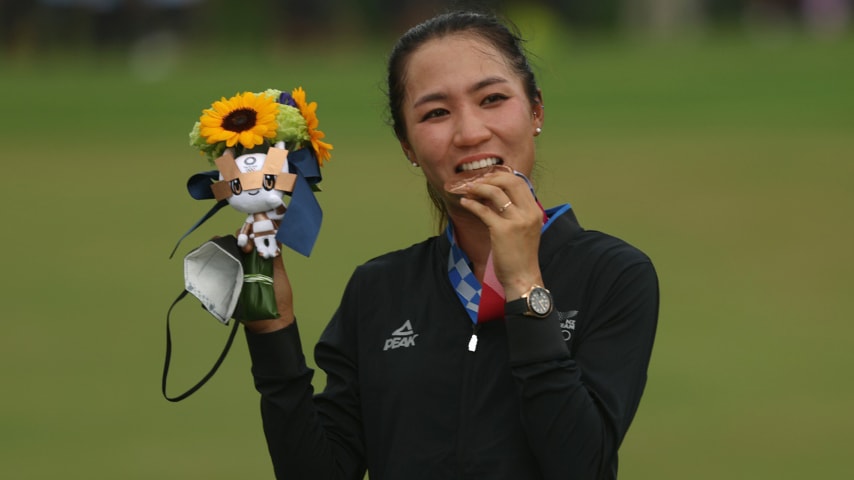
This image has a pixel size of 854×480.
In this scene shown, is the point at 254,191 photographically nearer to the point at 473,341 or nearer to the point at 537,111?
the point at 473,341

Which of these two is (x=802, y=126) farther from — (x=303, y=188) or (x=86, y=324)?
(x=303, y=188)

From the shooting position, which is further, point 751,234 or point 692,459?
point 751,234

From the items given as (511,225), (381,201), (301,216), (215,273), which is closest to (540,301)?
(511,225)

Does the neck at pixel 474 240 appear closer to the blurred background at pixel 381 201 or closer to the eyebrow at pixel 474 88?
the eyebrow at pixel 474 88

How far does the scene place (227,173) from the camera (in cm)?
277

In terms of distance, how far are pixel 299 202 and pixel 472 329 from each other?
0.36 metres

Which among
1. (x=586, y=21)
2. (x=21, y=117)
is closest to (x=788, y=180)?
(x=21, y=117)

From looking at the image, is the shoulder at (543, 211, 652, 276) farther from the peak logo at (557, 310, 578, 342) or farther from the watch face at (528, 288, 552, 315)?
the watch face at (528, 288, 552, 315)

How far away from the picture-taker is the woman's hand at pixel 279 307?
8.95 ft

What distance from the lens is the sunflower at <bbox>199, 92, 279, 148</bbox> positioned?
2787 millimetres

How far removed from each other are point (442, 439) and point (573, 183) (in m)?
11.9

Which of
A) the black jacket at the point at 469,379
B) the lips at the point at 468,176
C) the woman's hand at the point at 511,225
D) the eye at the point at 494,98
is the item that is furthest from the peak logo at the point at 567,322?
the eye at the point at 494,98

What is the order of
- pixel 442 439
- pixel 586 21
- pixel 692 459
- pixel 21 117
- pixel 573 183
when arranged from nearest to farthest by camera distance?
pixel 442 439 → pixel 692 459 → pixel 573 183 → pixel 21 117 → pixel 586 21

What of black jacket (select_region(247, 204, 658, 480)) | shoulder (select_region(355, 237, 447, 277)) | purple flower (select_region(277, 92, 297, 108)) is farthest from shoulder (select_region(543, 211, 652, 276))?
purple flower (select_region(277, 92, 297, 108))
